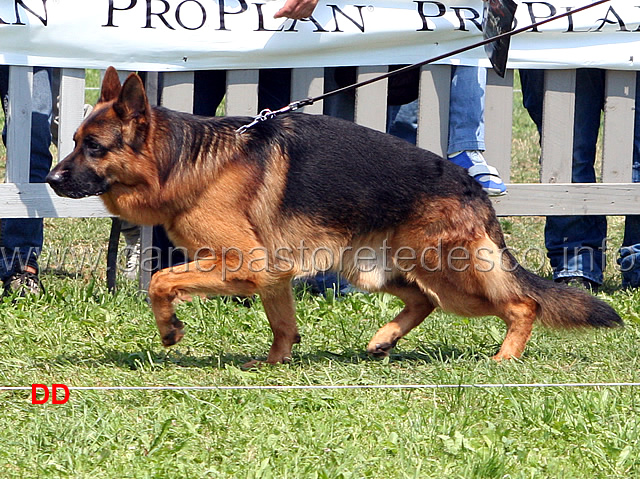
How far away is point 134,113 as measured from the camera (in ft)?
13.2

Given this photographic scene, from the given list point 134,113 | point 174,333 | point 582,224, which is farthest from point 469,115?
point 174,333

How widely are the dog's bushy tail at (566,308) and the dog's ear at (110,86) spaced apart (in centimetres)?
207

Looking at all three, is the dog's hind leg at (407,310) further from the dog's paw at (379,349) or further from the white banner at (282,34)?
the white banner at (282,34)

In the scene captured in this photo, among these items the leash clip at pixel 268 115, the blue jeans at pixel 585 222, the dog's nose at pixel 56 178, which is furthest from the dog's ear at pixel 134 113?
the blue jeans at pixel 585 222

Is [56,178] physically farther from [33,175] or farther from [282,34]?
[282,34]

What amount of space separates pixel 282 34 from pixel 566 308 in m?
2.23

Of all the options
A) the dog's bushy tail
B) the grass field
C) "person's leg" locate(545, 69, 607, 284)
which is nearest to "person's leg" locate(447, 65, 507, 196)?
"person's leg" locate(545, 69, 607, 284)

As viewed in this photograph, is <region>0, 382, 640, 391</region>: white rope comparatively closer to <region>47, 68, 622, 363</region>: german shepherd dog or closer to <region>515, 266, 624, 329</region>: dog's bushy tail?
<region>47, 68, 622, 363</region>: german shepherd dog

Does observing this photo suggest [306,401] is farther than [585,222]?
No

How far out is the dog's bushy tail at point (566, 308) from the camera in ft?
14.6

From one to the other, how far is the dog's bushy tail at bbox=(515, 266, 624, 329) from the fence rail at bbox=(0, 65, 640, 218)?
4.36 feet

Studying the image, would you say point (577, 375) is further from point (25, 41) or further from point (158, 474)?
point (25, 41)

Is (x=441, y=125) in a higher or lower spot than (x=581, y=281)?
higher

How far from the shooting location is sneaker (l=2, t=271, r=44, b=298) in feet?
18.1
